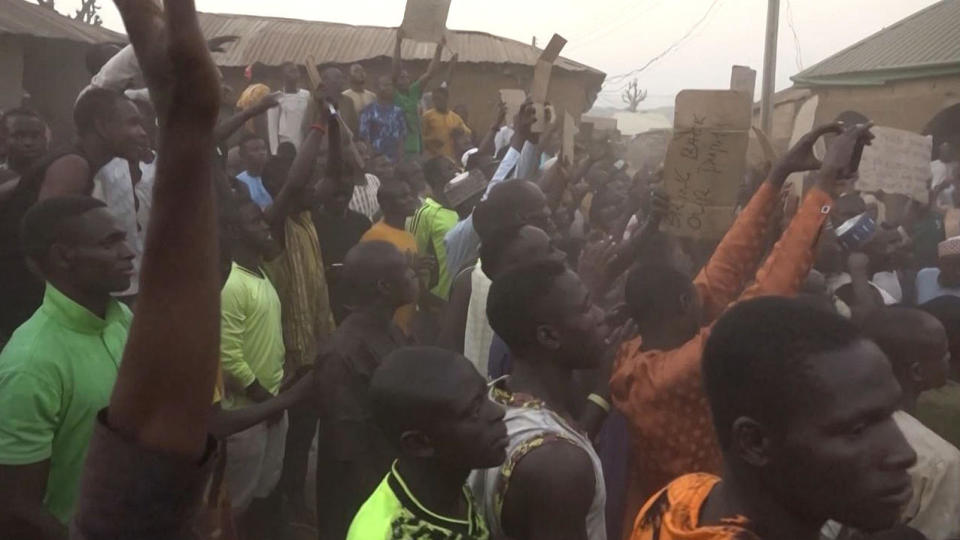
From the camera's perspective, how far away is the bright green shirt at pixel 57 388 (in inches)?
101

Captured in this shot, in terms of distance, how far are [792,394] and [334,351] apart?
2431 mm

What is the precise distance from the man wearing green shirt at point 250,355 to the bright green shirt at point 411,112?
6.43 m

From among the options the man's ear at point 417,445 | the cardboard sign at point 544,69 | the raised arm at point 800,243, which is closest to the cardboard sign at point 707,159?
the raised arm at point 800,243

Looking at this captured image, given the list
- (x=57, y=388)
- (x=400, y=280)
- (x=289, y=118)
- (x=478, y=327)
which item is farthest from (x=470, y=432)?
(x=289, y=118)

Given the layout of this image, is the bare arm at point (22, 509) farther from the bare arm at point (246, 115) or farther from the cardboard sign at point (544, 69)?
the cardboard sign at point (544, 69)

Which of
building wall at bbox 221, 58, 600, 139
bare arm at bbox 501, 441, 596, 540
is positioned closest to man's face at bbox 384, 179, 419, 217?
bare arm at bbox 501, 441, 596, 540

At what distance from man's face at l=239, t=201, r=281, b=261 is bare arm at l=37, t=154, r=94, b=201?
2.87ft

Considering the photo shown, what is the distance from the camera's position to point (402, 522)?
235cm

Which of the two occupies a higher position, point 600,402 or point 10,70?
point 10,70

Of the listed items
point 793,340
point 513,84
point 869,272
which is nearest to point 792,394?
point 793,340

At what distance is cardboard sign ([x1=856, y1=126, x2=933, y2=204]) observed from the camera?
5812 millimetres

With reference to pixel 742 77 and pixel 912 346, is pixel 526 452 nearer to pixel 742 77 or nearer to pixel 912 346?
pixel 912 346

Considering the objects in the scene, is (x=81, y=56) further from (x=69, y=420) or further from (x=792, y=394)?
(x=792, y=394)

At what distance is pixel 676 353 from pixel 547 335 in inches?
20.0
